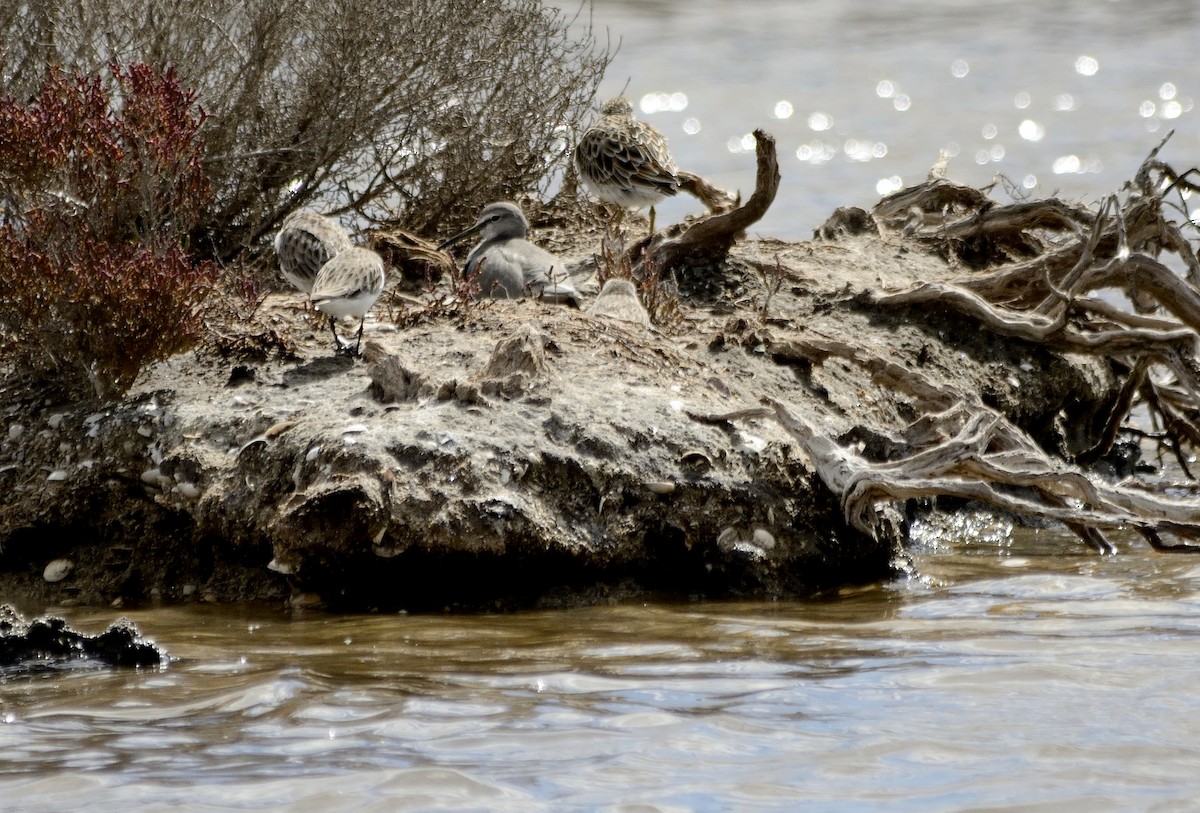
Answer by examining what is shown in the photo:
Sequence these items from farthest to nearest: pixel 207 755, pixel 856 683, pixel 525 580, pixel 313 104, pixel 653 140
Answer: pixel 653 140, pixel 313 104, pixel 525 580, pixel 856 683, pixel 207 755

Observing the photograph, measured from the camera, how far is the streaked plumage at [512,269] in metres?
8.38

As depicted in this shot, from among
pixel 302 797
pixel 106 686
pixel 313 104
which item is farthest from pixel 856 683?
pixel 313 104

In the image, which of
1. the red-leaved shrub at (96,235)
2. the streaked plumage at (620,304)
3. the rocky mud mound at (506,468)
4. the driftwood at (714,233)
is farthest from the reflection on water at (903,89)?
the red-leaved shrub at (96,235)

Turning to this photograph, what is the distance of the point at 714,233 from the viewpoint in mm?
9023

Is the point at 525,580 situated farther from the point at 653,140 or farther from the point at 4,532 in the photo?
the point at 653,140

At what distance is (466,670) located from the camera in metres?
5.22

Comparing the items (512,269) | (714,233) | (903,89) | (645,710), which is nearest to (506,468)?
(645,710)

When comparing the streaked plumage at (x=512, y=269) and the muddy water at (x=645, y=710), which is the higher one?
the streaked plumage at (x=512, y=269)

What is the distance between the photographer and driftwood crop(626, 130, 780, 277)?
28.7 ft

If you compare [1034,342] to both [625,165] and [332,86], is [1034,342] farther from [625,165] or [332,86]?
[332,86]

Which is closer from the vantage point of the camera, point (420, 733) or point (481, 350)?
point (420, 733)

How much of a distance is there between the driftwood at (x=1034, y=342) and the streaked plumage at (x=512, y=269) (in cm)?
133

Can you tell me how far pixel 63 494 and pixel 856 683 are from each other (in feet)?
11.0

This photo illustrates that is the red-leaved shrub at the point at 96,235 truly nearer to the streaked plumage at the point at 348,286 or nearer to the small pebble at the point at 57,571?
the streaked plumage at the point at 348,286
